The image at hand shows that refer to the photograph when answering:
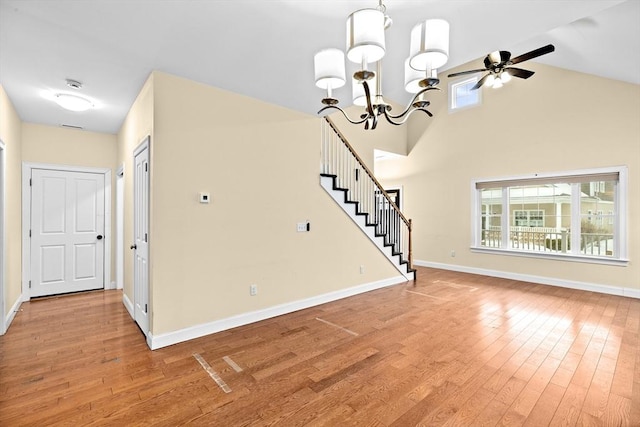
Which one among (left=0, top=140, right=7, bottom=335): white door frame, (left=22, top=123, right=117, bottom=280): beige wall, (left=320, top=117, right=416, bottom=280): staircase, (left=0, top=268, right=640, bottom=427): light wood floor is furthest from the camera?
(left=320, top=117, right=416, bottom=280): staircase

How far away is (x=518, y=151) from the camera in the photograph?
6.02m

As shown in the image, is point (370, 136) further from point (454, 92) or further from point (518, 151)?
point (518, 151)

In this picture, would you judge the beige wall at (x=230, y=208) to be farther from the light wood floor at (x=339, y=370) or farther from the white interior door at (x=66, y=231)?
the white interior door at (x=66, y=231)

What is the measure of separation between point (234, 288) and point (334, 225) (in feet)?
5.92

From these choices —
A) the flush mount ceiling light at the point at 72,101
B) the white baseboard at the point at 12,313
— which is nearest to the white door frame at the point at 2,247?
the white baseboard at the point at 12,313

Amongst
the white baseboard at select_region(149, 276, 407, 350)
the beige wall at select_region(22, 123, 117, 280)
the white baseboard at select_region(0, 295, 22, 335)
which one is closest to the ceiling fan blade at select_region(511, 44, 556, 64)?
the white baseboard at select_region(149, 276, 407, 350)

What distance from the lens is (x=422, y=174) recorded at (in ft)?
25.2

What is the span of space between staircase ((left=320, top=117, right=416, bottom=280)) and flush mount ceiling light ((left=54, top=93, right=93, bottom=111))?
307cm

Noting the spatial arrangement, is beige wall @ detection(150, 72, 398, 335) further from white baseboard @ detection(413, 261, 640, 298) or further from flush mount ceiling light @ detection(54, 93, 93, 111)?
white baseboard @ detection(413, 261, 640, 298)

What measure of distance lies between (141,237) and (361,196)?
416cm

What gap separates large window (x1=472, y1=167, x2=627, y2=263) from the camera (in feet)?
16.5

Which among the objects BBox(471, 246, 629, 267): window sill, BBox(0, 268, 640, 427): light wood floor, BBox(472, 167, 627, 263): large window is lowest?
BBox(0, 268, 640, 427): light wood floor

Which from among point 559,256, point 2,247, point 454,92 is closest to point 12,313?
point 2,247

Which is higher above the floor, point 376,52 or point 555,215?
point 376,52
